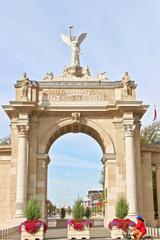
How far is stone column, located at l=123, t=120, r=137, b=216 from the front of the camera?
2577 centimetres

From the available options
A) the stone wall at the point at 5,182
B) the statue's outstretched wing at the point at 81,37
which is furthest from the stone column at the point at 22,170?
the statue's outstretched wing at the point at 81,37

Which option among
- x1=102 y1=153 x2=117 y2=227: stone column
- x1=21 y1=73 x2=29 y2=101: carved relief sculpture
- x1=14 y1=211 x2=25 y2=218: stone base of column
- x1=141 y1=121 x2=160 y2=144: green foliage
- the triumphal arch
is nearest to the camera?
x1=14 y1=211 x2=25 y2=218: stone base of column

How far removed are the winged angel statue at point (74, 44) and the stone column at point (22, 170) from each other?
23.7 ft

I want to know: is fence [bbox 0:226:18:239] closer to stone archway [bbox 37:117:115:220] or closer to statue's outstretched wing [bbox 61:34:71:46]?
stone archway [bbox 37:117:115:220]

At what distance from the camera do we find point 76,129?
30.2 meters

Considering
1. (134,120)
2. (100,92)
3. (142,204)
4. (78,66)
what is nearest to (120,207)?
(142,204)

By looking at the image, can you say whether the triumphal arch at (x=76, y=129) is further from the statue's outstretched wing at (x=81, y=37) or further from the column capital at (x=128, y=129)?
the statue's outstretched wing at (x=81, y=37)

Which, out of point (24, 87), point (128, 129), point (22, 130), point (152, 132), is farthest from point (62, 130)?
point (152, 132)

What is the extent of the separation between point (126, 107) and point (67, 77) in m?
5.46

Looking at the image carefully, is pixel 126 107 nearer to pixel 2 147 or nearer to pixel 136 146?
pixel 136 146

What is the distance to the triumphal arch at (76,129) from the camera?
1058 inches

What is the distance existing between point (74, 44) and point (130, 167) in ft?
37.1

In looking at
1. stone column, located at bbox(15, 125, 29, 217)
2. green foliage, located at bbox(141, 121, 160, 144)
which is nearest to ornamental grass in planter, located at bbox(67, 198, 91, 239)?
stone column, located at bbox(15, 125, 29, 217)

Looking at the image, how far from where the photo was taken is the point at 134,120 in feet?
90.9
